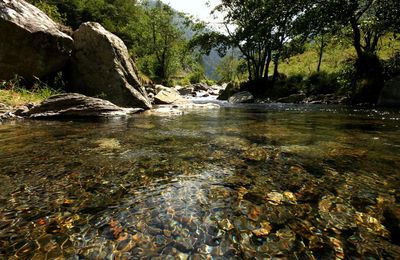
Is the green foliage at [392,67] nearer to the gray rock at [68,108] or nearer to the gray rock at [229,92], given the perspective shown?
the gray rock at [229,92]

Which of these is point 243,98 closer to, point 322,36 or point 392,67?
point 322,36

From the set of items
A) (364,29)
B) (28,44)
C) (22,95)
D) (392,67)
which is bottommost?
(22,95)

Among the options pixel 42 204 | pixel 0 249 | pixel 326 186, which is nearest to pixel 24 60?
pixel 42 204

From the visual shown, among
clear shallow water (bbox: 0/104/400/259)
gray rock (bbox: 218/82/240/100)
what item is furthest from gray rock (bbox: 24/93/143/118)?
gray rock (bbox: 218/82/240/100)

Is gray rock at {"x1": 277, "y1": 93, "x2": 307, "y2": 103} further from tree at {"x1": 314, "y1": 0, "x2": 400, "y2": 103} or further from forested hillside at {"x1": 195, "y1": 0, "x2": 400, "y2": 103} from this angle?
tree at {"x1": 314, "y1": 0, "x2": 400, "y2": 103}

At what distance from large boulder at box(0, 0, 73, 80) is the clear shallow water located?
7729mm

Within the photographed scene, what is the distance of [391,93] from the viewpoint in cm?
1509

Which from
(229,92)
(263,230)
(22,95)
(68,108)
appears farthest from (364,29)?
(22,95)

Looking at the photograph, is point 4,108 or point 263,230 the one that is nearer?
point 263,230

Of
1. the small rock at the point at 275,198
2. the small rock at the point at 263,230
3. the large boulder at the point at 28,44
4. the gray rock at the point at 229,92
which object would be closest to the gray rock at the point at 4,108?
the large boulder at the point at 28,44

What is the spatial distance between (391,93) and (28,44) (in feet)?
63.9

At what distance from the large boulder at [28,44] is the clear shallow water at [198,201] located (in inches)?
304

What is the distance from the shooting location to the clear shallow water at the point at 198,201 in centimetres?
213

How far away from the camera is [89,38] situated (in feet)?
42.1
